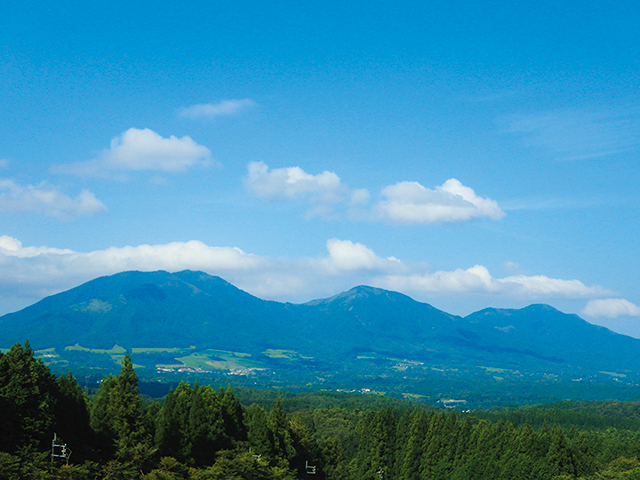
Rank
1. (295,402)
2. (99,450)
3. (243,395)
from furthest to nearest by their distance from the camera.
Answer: (243,395)
(295,402)
(99,450)

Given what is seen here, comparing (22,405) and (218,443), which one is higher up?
(22,405)

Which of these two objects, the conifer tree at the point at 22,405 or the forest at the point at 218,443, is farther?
the forest at the point at 218,443

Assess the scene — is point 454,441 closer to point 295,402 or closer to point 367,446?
point 367,446

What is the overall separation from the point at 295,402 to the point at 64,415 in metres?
121

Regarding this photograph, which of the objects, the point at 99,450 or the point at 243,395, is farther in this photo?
the point at 243,395

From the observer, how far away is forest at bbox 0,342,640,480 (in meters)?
34.4

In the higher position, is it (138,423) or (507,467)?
(138,423)

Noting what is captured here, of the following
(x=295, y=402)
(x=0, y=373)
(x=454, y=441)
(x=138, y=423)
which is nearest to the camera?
(x=0, y=373)

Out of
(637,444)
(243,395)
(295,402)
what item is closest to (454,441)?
(637,444)

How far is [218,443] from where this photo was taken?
4966 centimetres

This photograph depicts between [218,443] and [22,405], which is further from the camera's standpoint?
[218,443]

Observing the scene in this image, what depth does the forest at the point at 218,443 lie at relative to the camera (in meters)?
34.4

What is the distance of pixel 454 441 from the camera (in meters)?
74.5

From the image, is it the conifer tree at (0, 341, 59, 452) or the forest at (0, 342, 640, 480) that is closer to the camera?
the conifer tree at (0, 341, 59, 452)
